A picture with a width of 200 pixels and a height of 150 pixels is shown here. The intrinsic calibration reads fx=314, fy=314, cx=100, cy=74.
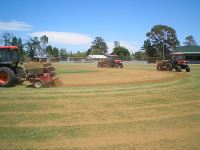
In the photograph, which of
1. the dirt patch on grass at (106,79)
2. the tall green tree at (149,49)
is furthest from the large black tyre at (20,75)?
the tall green tree at (149,49)

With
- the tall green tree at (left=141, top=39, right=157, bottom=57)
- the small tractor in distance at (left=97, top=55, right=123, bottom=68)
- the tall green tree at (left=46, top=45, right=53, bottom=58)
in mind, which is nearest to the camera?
the small tractor in distance at (left=97, top=55, right=123, bottom=68)

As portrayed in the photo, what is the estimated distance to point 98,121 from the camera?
9.62 m

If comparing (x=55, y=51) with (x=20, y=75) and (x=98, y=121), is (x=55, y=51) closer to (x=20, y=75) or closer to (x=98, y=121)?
(x=20, y=75)

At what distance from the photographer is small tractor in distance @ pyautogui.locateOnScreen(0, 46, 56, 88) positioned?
58.5ft

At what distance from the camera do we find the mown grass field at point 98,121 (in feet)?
24.9

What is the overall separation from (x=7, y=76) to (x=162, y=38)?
99.4 meters

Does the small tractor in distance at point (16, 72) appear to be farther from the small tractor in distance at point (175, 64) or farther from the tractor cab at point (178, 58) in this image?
the tractor cab at point (178, 58)

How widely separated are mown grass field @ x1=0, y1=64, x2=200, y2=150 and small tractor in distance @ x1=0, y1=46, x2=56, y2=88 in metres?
3.48

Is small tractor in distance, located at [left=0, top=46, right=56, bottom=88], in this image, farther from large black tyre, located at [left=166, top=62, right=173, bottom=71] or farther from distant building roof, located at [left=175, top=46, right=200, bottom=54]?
distant building roof, located at [left=175, top=46, right=200, bottom=54]

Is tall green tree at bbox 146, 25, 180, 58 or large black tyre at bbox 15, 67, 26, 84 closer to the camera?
large black tyre at bbox 15, 67, 26, 84

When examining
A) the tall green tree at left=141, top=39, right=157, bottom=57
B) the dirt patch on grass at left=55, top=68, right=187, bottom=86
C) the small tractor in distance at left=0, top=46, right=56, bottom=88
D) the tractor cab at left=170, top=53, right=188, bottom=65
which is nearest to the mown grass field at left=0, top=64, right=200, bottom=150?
the small tractor in distance at left=0, top=46, right=56, bottom=88

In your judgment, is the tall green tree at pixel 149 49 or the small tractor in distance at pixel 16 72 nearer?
the small tractor in distance at pixel 16 72

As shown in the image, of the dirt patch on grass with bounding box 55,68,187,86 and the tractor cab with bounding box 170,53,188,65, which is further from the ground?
the tractor cab with bounding box 170,53,188,65

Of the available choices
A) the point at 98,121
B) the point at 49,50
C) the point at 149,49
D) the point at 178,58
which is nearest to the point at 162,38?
the point at 149,49
